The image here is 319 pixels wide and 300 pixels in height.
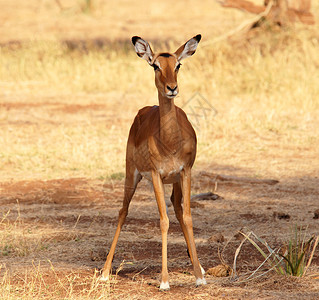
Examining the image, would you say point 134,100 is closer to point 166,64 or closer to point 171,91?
point 166,64

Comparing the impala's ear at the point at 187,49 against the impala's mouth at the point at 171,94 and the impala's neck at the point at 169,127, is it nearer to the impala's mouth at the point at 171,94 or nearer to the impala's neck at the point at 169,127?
the impala's neck at the point at 169,127

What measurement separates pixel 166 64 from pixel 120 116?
296 inches

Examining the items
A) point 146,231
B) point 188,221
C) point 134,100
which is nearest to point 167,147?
point 188,221

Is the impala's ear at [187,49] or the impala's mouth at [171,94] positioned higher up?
the impala's ear at [187,49]

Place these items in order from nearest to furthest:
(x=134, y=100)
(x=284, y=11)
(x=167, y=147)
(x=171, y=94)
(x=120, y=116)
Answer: (x=171, y=94) < (x=167, y=147) < (x=120, y=116) < (x=134, y=100) < (x=284, y=11)

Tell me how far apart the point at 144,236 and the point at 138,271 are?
3.27ft

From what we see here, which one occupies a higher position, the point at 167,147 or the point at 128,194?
the point at 167,147

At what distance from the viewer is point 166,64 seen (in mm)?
4684

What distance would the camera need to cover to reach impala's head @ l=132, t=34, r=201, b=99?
4.55m

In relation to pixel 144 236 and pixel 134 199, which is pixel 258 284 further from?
pixel 134 199

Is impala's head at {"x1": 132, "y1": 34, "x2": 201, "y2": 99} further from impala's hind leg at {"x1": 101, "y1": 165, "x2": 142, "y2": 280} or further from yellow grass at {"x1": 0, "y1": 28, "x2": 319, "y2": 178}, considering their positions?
yellow grass at {"x1": 0, "y1": 28, "x2": 319, "y2": 178}

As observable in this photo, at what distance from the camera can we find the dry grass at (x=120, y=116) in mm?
5840

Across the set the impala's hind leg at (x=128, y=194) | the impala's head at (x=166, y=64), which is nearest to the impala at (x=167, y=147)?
the impala's head at (x=166, y=64)

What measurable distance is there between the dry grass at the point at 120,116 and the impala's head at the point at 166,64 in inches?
57.9
